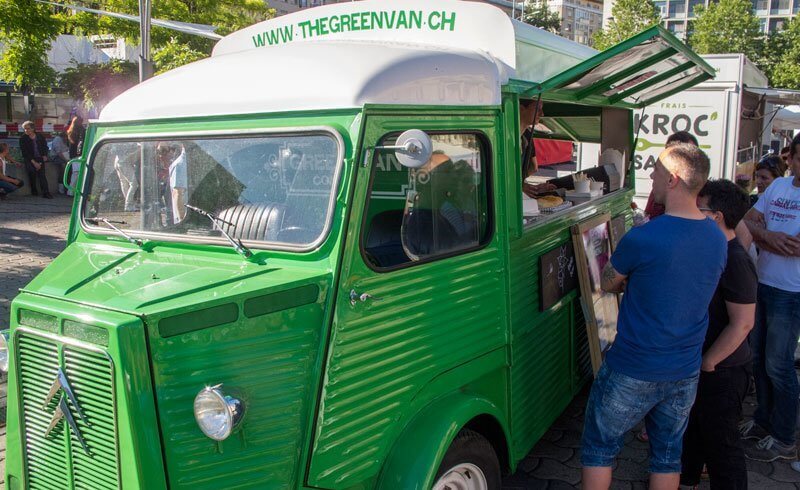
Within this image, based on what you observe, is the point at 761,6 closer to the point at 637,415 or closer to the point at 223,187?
the point at 637,415

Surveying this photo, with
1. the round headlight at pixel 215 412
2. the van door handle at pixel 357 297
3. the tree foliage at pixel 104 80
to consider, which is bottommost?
the round headlight at pixel 215 412

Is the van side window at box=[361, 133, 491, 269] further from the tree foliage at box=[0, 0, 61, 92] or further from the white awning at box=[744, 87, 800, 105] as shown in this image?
the tree foliage at box=[0, 0, 61, 92]

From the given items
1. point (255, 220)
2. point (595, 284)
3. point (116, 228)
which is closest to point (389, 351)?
point (255, 220)

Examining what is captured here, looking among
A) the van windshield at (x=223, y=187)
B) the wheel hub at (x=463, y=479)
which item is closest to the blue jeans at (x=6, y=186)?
the van windshield at (x=223, y=187)

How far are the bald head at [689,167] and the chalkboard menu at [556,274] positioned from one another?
976 mm

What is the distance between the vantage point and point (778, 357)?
409 centimetres

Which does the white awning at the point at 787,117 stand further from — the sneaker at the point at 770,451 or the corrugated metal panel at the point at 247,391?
the corrugated metal panel at the point at 247,391

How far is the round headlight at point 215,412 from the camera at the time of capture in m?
2.03

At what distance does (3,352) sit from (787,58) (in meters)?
48.2

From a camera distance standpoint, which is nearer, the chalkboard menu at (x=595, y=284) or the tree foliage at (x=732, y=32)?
the chalkboard menu at (x=595, y=284)

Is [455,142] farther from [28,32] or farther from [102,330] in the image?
[28,32]

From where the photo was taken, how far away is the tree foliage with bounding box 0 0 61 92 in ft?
41.1

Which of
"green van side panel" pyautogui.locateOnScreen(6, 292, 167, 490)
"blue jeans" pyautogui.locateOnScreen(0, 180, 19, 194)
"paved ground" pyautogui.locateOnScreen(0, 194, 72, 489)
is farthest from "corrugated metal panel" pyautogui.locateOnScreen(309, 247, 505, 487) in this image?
"blue jeans" pyautogui.locateOnScreen(0, 180, 19, 194)

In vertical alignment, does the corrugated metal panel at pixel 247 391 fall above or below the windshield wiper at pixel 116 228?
below
